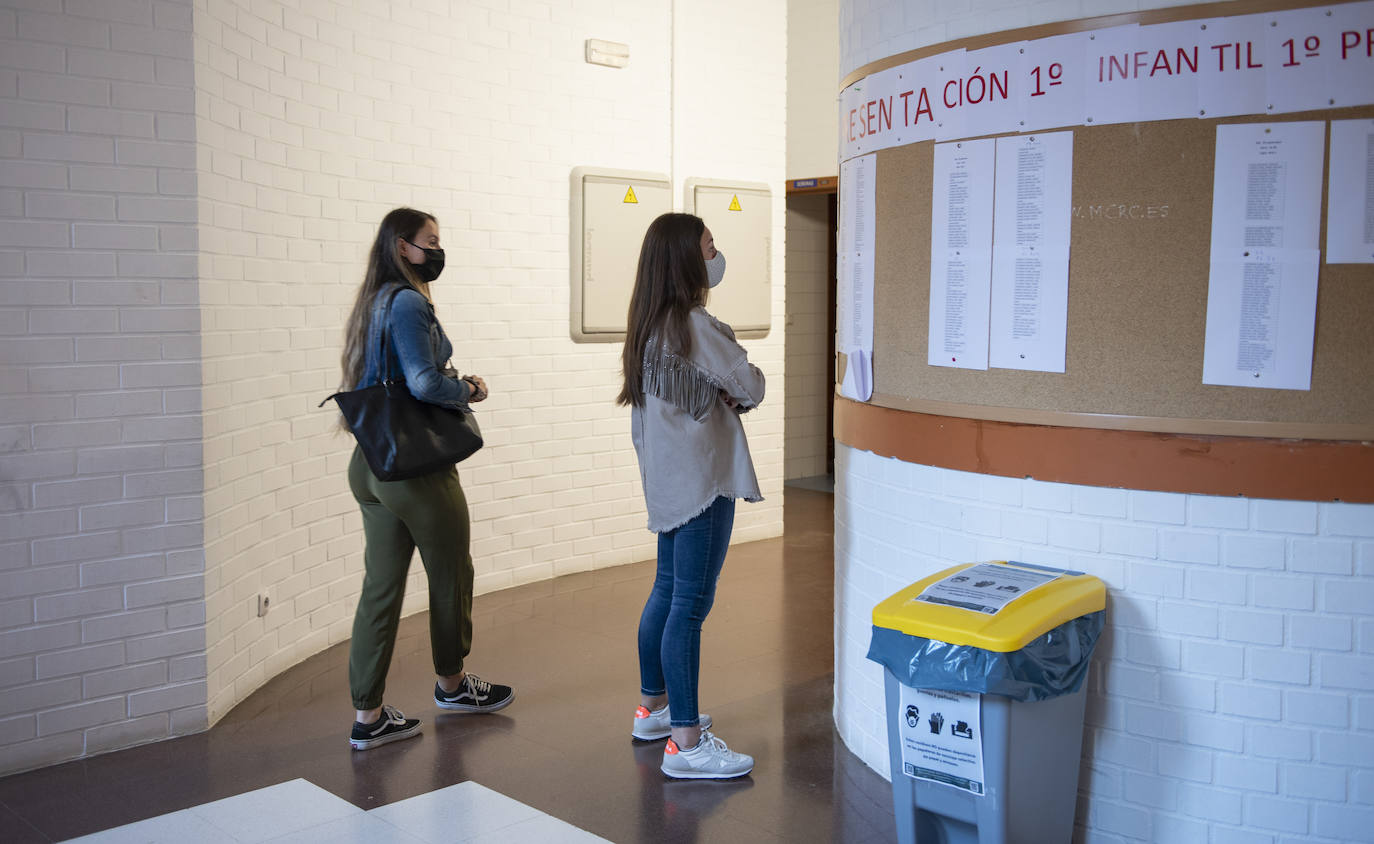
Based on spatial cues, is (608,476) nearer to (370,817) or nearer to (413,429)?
(413,429)

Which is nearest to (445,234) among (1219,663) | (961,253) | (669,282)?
(669,282)

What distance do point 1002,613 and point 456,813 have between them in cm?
167

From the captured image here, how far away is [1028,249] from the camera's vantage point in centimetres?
302

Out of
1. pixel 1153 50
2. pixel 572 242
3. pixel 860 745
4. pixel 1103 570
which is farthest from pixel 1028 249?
pixel 572 242

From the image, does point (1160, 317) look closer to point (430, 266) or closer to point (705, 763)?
point (705, 763)

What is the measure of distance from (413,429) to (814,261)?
6.39 m

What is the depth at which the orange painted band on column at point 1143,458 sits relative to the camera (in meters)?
2.67

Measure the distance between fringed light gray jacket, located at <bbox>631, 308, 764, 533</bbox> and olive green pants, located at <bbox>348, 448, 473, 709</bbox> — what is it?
0.73 metres

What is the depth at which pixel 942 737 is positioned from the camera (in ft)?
8.68

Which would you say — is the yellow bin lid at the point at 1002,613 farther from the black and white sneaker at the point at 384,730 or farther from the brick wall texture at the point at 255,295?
the brick wall texture at the point at 255,295

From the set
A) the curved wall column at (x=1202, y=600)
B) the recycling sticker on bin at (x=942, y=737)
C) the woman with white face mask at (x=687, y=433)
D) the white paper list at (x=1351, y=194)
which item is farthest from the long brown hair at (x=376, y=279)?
the white paper list at (x=1351, y=194)

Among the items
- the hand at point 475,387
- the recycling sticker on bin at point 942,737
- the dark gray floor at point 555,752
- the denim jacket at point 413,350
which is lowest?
the dark gray floor at point 555,752

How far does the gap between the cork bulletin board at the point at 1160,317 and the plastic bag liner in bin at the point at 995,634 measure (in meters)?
0.45

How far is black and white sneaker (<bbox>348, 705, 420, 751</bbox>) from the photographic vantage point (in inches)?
153
